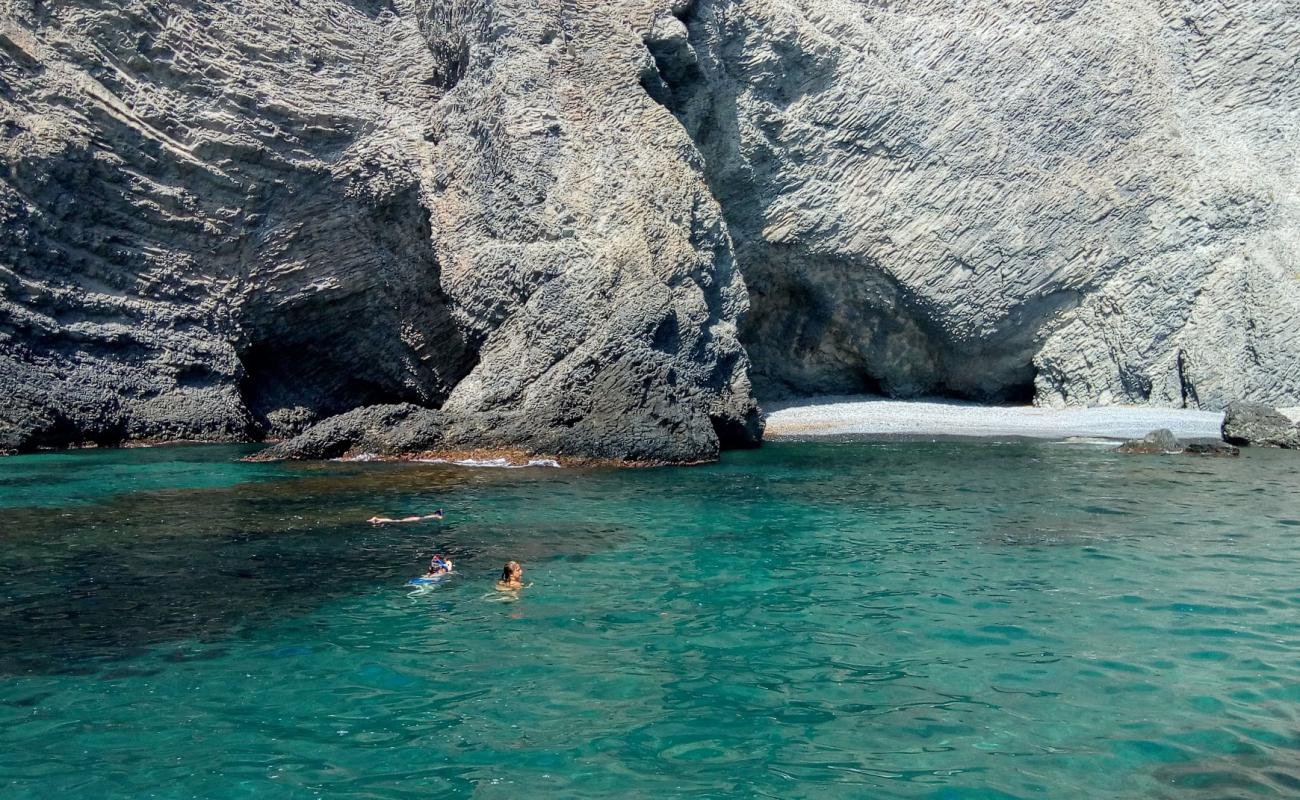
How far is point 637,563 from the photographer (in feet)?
33.1

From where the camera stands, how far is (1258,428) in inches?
791

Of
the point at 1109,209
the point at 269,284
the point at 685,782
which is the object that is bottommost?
the point at 685,782

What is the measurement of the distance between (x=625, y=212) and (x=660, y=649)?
1410 centimetres

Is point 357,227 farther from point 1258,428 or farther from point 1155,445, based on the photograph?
point 1258,428

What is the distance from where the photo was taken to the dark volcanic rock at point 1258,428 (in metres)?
19.8

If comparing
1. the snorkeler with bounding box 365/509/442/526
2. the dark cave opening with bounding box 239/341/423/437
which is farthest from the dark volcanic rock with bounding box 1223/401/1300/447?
the dark cave opening with bounding box 239/341/423/437

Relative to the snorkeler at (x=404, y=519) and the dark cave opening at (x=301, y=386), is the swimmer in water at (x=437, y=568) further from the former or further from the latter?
the dark cave opening at (x=301, y=386)

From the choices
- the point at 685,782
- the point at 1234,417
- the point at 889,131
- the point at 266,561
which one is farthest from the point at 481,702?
the point at 889,131

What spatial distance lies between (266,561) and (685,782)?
20.7 feet

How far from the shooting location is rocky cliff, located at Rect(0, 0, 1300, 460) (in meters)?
20.2

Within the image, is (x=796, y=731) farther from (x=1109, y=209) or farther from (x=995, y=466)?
(x=1109, y=209)

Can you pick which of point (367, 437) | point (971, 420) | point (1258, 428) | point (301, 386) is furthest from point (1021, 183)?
A: point (301, 386)

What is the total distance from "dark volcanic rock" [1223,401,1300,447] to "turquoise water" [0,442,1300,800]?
7.20 m

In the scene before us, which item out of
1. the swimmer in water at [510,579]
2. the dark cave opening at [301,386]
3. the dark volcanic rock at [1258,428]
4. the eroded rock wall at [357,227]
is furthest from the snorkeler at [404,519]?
the dark volcanic rock at [1258,428]
